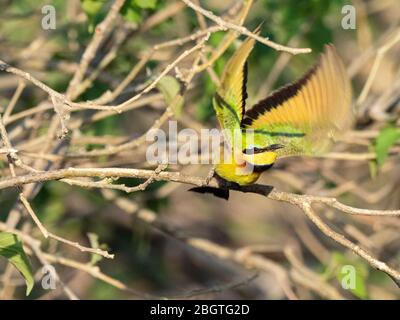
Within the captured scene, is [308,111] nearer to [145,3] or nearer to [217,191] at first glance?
[217,191]

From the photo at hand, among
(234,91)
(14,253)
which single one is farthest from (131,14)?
(14,253)

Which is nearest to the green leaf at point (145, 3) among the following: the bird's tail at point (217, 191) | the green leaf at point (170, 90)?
the green leaf at point (170, 90)

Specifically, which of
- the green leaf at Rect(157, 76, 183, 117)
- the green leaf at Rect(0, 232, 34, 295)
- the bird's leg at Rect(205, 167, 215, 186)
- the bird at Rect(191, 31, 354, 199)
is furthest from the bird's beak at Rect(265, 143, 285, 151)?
the green leaf at Rect(0, 232, 34, 295)

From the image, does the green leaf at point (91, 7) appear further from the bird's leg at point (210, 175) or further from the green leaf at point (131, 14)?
the bird's leg at point (210, 175)

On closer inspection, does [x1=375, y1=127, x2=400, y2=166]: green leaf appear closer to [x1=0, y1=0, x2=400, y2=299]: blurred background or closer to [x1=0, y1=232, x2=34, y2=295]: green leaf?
[x1=0, y1=0, x2=400, y2=299]: blurred background
